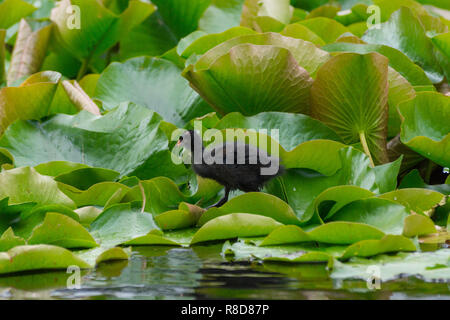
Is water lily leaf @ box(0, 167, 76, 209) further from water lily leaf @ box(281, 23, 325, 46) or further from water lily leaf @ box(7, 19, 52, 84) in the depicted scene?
water lily leaf @ box(7, 19, 52, 84)

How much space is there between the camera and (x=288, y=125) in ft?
10.2

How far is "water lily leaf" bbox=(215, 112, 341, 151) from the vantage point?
3.11 meters

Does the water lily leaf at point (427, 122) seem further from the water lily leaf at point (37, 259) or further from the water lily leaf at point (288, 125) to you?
the water lily leaf at point (37, 259)

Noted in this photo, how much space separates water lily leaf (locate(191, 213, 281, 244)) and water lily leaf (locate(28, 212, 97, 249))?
16.6 inches

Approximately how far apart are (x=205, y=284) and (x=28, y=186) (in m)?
1.03

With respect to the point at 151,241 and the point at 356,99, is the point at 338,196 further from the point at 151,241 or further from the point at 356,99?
the point at 151,241

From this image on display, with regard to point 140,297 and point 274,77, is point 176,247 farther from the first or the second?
point 274,77

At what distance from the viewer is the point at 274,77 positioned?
10.3ft

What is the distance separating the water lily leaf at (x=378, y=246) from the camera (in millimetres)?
2303

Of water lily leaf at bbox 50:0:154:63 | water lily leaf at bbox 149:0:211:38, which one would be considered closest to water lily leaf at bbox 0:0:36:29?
water lily leaf at bbox 50:0:154:63

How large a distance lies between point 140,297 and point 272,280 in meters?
0.43

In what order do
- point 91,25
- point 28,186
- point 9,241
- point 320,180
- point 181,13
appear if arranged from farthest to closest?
1. point 181,13
2. point 91,25
3. point 320,180
4. point 28,186
5. point 9,241

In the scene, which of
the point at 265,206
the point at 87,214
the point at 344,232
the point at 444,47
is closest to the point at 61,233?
the point at 87,214

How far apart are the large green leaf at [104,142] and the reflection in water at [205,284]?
3.09 ft
